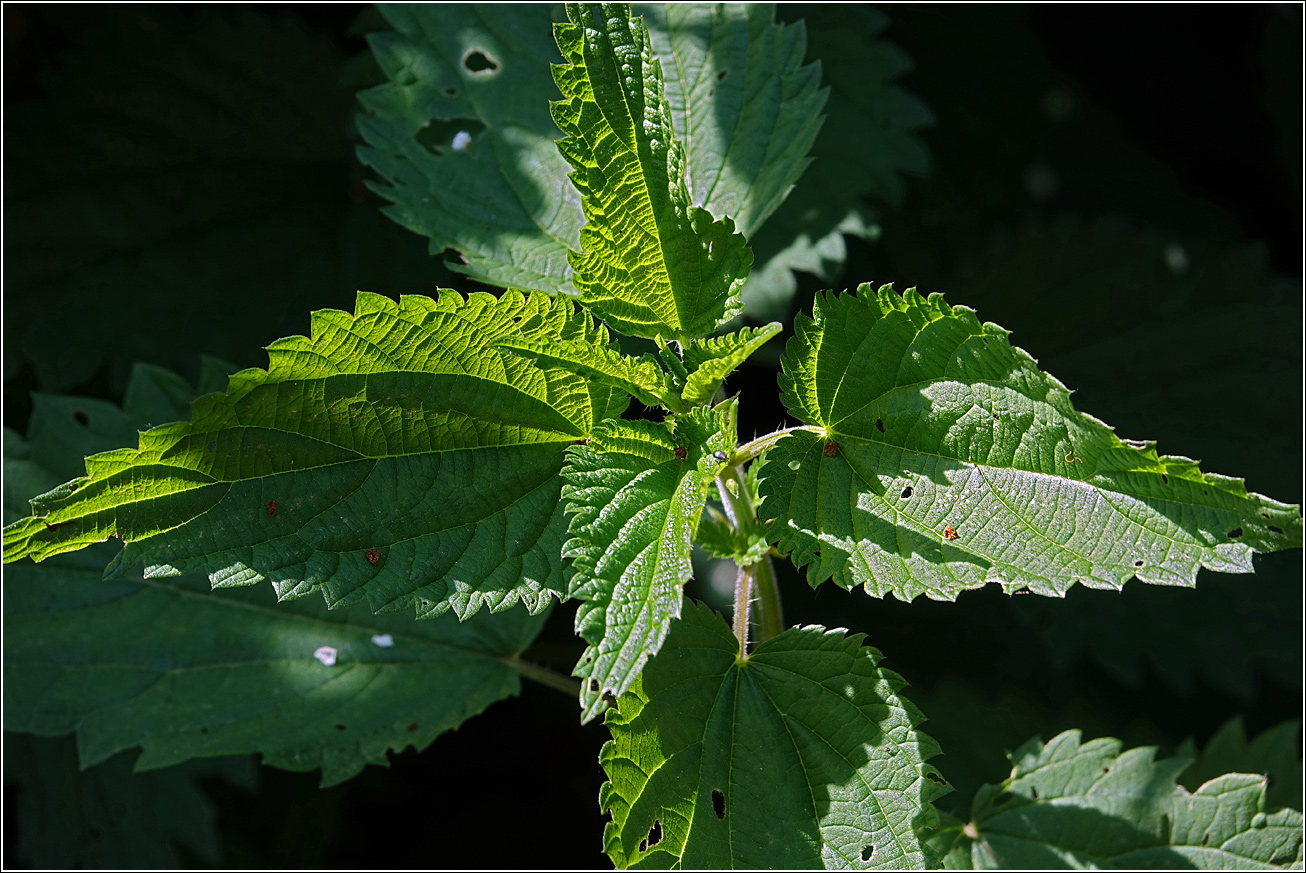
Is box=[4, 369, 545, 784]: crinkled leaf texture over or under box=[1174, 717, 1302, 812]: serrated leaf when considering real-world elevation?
over

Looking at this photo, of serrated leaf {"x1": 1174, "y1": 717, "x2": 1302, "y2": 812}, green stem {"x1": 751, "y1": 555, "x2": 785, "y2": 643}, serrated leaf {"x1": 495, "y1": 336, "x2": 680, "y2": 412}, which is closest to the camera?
serrated leaf {"x1": 495, "y1": 336, "x2": 680, "y2": 412}

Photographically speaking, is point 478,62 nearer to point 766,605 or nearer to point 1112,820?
point 766,605

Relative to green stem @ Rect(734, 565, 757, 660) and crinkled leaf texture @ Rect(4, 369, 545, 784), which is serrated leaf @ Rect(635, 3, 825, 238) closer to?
green stem @ Rect(734, 565, 757, 660)

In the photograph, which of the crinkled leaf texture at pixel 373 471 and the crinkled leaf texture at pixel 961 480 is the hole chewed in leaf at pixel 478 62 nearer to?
the crinkled leaf texture at pixel 373 471

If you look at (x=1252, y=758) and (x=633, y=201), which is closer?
(x=633, y=201)

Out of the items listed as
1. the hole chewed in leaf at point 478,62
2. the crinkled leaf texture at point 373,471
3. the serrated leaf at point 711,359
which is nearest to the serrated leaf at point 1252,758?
the serrated leaf at point 711,359

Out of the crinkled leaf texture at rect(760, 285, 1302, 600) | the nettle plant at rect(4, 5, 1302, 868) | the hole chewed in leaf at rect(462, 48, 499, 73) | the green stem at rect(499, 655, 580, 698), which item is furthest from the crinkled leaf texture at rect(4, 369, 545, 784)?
the hole chewed in leaf at rect(462, 48, 499, 73)

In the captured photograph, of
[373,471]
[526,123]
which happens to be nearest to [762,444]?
[373,471]

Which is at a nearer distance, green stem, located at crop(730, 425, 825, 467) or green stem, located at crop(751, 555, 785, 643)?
green stem, located at crop(730, 425, 825, 467)
